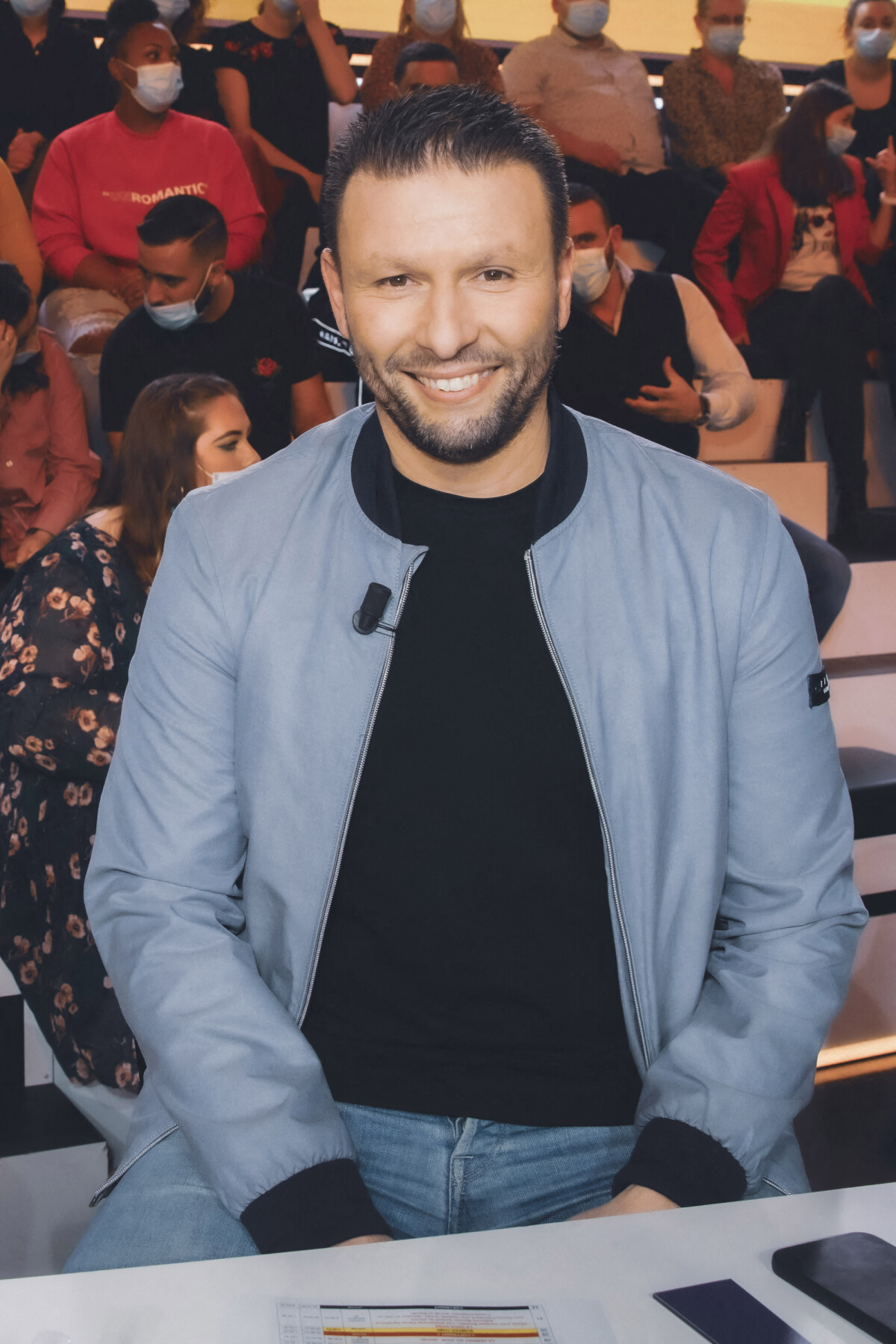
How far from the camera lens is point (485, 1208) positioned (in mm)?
1133

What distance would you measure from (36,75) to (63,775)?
1259 millimetres

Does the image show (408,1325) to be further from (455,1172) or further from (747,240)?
(747,240)

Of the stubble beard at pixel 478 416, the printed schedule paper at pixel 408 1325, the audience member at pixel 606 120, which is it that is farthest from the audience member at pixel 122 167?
the printed schedule paper at pixel 408 1325

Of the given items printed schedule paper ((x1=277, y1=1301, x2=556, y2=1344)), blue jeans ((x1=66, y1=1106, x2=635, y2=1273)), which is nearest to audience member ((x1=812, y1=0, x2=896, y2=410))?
blue jeans ((x1=66, y1=1106, x2=635, y2=1273))

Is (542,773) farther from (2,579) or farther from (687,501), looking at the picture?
(2,579)

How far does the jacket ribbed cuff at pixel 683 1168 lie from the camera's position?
40.9 inches

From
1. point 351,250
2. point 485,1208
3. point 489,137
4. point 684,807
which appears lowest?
point 485,1208

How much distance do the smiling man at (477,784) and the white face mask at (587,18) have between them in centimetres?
153

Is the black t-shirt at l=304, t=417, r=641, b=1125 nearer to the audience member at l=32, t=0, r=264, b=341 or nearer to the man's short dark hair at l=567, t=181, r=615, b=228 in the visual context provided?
the audience member at l=32, t=0, r=264, b=341

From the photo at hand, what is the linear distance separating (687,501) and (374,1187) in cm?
77

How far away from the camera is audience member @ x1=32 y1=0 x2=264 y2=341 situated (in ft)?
6.95

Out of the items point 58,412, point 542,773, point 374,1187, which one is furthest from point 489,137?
point 58,412

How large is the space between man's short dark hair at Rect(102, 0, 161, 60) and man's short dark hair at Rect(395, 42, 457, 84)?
509 mm

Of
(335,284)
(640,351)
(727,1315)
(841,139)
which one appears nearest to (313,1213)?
(727,1315)
